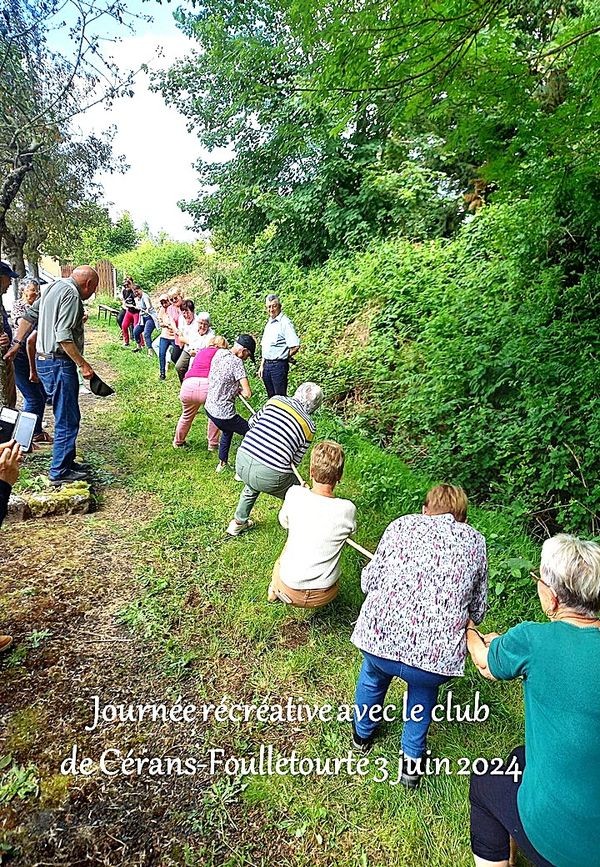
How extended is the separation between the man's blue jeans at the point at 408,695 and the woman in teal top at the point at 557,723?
1.45 ft

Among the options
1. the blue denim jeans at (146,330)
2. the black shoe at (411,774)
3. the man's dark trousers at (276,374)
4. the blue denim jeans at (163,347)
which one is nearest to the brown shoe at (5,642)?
the black shoe at (411,774)

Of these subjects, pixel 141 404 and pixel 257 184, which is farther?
pixel 257 184

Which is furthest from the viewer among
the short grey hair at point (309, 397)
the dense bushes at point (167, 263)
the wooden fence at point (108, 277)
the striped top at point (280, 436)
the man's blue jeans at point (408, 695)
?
the wooden fence at point (108, 277)

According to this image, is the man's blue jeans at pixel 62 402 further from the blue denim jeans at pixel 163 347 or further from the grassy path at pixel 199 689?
the blue denim jeans at pixel 163 347

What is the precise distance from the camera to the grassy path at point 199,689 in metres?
2.03

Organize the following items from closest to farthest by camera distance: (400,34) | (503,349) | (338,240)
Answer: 1. (400,34)
2. (503,349)
3. (338,240)

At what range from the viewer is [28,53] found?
6.49m

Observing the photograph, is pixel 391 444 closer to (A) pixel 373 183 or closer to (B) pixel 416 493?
(B) pixel 416 493

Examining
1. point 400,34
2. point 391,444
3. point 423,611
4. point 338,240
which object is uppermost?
point 338,240

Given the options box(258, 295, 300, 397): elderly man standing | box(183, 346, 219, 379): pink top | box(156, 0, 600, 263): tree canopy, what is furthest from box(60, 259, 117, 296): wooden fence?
box(183, 346, 219, 379): pink top

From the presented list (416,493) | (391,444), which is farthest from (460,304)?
(416,493)

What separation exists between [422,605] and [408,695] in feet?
1.59

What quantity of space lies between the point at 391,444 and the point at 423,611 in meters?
4.27

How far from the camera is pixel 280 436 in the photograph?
12.7ft
